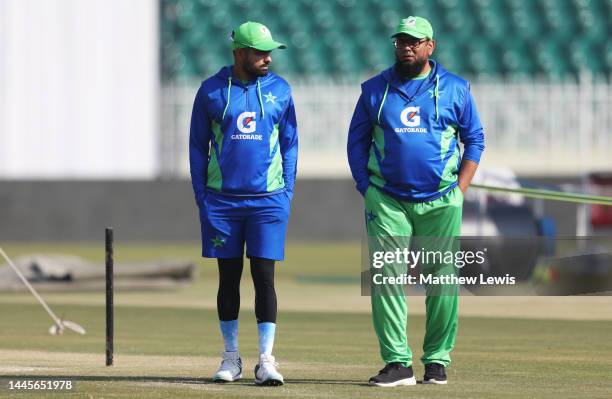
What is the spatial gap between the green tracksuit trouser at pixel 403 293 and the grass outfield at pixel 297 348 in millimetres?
224

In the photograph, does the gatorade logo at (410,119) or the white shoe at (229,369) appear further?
the white shoe at (229,369)

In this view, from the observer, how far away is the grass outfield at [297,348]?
324 inches

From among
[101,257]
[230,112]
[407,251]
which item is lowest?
[101,257]

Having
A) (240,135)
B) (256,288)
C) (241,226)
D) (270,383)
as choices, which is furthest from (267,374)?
(240,135)

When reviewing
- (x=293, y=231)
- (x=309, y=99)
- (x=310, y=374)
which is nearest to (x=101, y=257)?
(x=293, y=231)

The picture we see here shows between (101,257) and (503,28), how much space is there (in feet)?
37.7

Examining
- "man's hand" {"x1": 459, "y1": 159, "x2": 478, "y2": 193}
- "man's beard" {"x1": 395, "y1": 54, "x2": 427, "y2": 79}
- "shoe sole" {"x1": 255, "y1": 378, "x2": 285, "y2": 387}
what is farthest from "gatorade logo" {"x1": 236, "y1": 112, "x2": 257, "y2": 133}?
"shoe sole" {"x1": 255, "y1": 378, "x2": 285, "y2": 387}

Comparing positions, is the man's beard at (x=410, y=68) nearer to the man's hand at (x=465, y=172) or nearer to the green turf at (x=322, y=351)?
the man's hand at (x=465, y=172)

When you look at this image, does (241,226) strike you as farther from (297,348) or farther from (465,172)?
(297,348)

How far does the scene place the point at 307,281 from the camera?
690 inches

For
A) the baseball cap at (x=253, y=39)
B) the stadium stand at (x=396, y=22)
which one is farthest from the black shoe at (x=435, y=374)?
the stadium stand at (x=396, y=22)

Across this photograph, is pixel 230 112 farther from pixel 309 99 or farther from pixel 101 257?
pixel 309 99

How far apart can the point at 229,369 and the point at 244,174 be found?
3.36 ft

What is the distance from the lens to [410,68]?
8312mm
